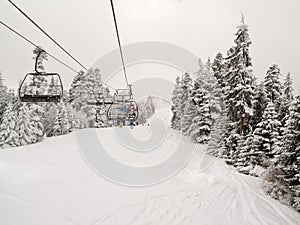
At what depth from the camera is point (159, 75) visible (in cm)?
2452

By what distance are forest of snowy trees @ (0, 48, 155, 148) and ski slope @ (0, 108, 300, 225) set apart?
20738 mm

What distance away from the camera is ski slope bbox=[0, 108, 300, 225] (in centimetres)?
762

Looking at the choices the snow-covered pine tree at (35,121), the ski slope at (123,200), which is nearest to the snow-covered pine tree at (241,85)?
the ski slope at (123,200)

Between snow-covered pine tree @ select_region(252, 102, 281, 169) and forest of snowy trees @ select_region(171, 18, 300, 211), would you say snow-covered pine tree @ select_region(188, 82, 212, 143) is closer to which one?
forest of snowy trees @ select_region(171, 18, 300, 211)

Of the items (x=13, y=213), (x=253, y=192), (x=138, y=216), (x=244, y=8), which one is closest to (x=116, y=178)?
(x=138, y=216)

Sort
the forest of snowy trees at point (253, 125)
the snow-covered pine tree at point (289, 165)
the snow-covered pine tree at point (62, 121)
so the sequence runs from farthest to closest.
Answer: the snow-covered pine tree at point (62, 121) < the forest of snowy trees at point (253, 125) < the snow-covered pine tree at point (289, 165)

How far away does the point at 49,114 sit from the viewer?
49.9 m

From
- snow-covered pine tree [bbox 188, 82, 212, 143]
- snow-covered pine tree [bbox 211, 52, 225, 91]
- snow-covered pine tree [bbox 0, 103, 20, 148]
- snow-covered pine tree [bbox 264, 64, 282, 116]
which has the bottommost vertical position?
snow-covered pine tree [bbox 0, 103, 20, 148]

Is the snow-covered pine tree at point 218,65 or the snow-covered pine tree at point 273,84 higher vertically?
the snow-covered pine tree at point 218,65

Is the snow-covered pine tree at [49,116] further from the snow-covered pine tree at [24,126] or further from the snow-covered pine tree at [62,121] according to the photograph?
the snow-covered pine tree at [24,126]

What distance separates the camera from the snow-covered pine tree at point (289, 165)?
10828 mm

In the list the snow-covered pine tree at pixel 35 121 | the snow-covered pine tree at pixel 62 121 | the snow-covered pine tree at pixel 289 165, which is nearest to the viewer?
the snow-covered pine tree at pixel 289 165

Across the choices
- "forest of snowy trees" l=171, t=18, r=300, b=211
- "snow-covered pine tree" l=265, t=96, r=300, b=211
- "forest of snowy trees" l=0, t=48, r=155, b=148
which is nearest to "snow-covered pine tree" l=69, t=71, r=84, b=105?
"forest of snowy trees" l=0, t=48, r=155, b=148

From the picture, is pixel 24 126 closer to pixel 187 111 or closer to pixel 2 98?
pixel 2 98
